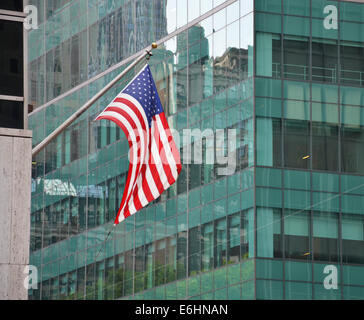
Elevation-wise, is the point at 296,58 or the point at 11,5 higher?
the point at 296,58

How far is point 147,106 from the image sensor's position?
1099 inches

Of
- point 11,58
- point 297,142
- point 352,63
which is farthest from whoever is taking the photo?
point 352,63

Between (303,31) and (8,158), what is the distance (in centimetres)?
3092

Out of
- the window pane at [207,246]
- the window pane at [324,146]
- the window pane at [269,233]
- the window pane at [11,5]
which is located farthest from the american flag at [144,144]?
the window pane at [324,146]

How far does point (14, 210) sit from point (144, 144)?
12.6 feet

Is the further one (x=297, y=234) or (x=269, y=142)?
(x=269, y=142)

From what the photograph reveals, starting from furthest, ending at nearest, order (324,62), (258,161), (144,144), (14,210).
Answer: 1. (324,62)
2. (258,161)
3. (144,144)
4. (14,210)

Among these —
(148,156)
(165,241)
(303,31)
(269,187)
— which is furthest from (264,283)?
(148,156)

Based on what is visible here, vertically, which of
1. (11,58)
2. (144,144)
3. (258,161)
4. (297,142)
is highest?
(297,142)

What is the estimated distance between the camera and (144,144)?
90.3ft

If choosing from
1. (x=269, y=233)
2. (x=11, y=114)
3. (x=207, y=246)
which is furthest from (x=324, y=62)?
(x=11, y=114)

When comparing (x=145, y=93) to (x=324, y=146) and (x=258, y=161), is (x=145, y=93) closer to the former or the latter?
(x=258, y=161)

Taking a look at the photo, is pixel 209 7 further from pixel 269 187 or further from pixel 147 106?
pixel 147 106

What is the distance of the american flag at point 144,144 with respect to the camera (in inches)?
1074
